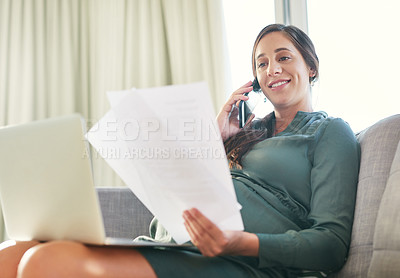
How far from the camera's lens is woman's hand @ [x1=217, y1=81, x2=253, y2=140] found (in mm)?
1676

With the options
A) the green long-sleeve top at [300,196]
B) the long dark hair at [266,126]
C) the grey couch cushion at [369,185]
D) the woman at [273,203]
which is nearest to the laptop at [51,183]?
the woman at [273,203]

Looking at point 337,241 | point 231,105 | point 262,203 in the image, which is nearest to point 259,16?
point 231,105

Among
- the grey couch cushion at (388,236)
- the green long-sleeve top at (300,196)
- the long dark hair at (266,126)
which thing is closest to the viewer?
the grey couch cushion at (388,236)

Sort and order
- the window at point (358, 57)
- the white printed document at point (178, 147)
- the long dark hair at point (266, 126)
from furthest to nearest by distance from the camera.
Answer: the window at point (358, 57)
the long dark hair at point (266, 126)
the white printed document at point (178, 147)

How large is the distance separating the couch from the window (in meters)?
0.85

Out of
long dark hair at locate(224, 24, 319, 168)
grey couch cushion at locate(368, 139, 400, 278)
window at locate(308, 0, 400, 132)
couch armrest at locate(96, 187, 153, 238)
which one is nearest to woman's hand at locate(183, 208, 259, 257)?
grey couch cushion at locate(368, 139, 400, 278)

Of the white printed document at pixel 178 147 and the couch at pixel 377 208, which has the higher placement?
the white printed document at pixel 178 147

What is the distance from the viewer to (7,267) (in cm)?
120

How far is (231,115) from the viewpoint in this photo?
1717 mm

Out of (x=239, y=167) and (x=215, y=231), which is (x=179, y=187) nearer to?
(x=215, y=231)

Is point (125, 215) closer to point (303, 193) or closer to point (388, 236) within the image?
point (303, 193)

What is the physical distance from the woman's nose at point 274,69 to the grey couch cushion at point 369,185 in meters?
0.37

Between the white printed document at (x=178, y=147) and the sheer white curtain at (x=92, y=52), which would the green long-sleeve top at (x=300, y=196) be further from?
the sheer white curtain at (x=92, y=52)

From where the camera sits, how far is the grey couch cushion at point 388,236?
1.01 metres
